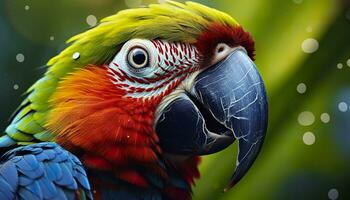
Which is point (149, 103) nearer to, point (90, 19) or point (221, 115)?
point (221, 115)

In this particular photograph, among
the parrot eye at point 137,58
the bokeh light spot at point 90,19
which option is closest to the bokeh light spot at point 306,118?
the bokeh light spot at point 90,19

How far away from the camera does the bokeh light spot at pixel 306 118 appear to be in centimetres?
183

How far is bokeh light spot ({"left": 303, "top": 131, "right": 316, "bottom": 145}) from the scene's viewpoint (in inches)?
72.2

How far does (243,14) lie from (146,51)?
0.79m

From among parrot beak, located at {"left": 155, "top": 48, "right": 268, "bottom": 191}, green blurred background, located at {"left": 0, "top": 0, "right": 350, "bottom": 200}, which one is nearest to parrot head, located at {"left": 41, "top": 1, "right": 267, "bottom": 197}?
parrot beak, located at {"left": 155, "top": 48, "right": 268, "bottom": 191}

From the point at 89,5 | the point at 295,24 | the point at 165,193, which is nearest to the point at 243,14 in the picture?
the point at 295,24

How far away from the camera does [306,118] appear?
1844mm

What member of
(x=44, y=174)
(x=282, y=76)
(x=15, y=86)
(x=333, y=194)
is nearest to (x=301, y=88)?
(x=282, y=76)

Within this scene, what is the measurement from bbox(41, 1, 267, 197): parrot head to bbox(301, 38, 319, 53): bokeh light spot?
0.73 meters

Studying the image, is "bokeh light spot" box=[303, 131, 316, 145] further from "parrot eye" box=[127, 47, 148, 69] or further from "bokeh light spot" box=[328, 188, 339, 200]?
"parrot eye" box=[127, 47, 148, 69]

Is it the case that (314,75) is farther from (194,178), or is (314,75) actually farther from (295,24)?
(194,178)

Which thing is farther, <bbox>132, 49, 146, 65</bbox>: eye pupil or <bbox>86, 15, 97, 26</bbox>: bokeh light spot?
<bbox>86, 15, 97, 26</bbox>: bokeh light spot

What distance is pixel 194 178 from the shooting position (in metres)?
1.16

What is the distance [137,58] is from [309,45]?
882 millimetres
